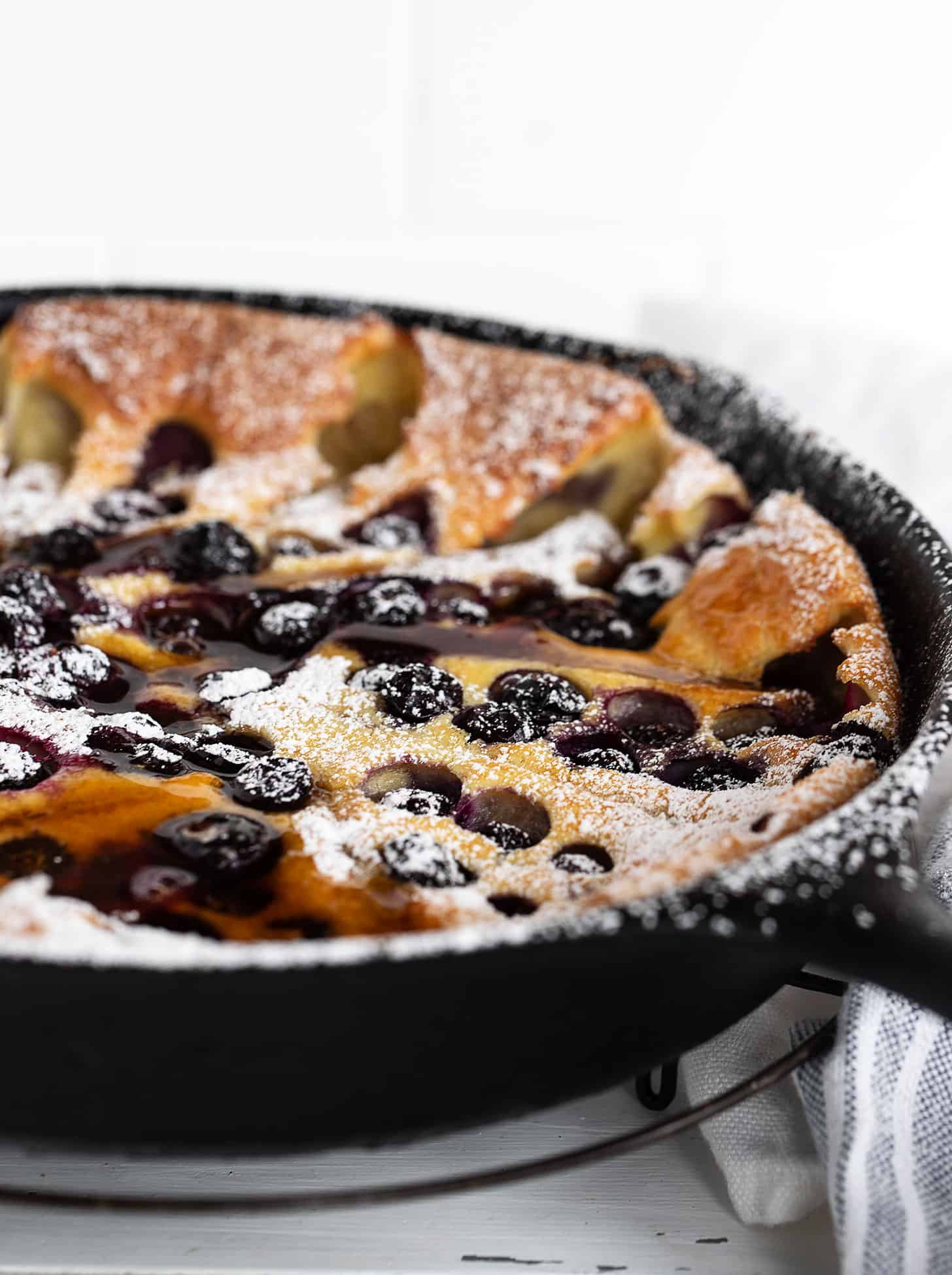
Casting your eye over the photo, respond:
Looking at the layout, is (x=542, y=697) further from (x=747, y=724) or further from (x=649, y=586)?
(x=649, y=586)

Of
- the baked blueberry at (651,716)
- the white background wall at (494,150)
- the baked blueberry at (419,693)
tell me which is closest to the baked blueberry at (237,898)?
the baked blueberry at (419,693)

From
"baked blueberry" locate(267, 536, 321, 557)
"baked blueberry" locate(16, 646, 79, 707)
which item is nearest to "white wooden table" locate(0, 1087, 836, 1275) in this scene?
"baked blueberry" locate(16, 646, 79, 707)

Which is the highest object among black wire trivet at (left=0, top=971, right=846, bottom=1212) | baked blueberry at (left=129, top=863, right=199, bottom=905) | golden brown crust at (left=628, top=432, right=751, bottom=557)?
golden brown crust at (left=628, top=432, right=751, bottom=557)

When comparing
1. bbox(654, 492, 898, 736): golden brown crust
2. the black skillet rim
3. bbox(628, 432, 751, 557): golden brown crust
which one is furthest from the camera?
bbox(628, 432, 751, 557): golden brown crust

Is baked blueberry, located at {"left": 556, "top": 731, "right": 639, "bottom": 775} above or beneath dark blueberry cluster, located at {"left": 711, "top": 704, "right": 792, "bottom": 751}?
beneath

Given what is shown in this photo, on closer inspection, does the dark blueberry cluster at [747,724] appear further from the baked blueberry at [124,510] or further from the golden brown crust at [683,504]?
the baked blueberry at [124,510]

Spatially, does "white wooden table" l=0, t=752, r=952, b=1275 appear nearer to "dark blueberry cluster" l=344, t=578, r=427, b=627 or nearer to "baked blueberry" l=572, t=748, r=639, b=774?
"baked blueberry" l=572, t=748, r=639, b=774

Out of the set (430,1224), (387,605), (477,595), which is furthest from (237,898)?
(477,595)
